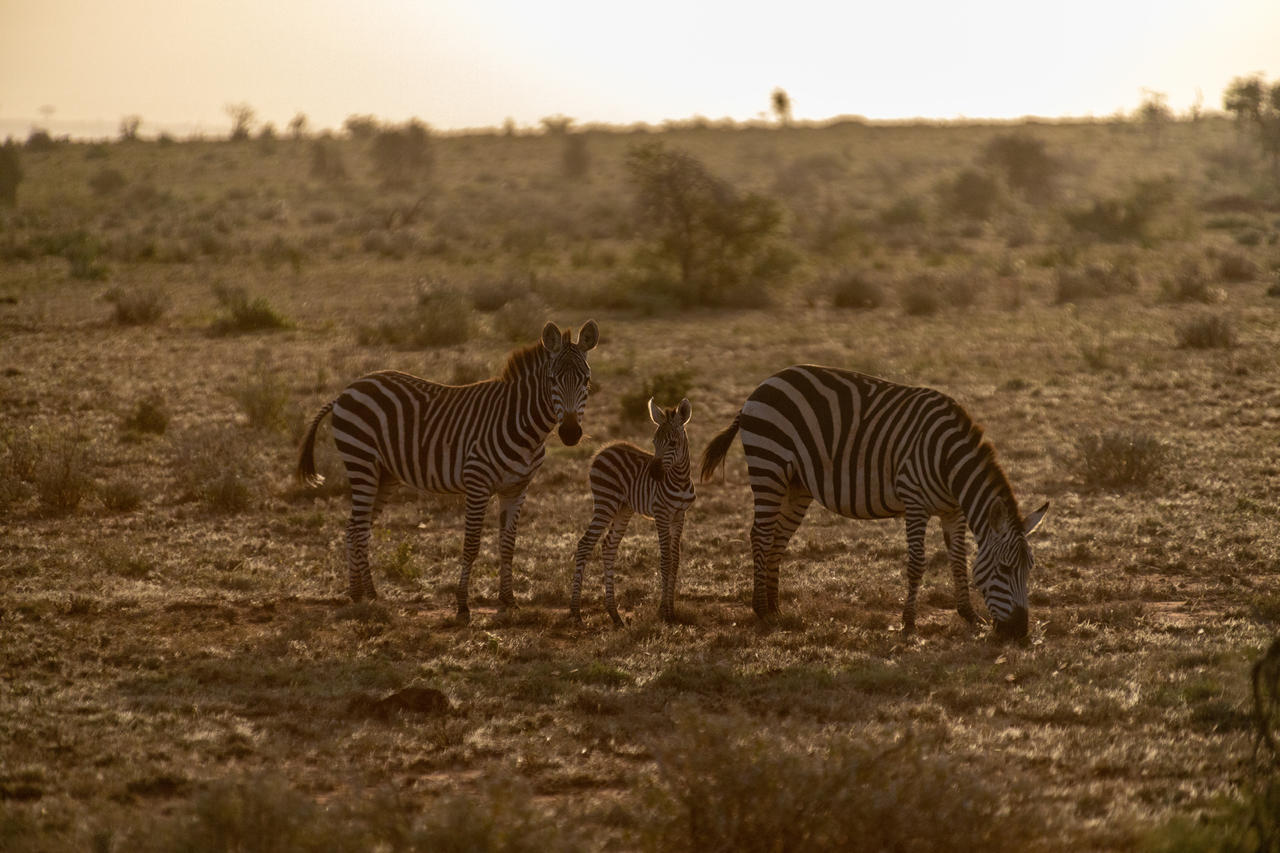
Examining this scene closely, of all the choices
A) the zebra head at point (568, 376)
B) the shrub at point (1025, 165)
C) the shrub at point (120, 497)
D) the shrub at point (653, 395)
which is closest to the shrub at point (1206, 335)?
the shrub at point (653, 395)

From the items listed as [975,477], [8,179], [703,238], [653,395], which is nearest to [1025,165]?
[703,238]

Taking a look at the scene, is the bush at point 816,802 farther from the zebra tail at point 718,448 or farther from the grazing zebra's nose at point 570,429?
the zebra tail at point 718,448

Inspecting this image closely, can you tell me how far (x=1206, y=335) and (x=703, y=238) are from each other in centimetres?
1263

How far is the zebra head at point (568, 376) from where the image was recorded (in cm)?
1044

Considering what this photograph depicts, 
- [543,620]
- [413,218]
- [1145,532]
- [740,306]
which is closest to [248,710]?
[543,620]

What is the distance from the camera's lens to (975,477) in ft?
32.6

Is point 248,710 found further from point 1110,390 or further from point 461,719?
point 1110,390

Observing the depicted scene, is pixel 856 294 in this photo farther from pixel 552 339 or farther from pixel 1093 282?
pixel 552 339

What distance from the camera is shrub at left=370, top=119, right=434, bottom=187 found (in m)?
71.1

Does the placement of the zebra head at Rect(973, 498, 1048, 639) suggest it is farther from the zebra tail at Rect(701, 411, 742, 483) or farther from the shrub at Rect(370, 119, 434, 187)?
the shrub at Rect(370, 119, 434, 187)

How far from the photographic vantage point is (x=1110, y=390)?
2028 cm

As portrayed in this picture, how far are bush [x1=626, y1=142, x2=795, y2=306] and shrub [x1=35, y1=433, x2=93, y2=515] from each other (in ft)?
58.9

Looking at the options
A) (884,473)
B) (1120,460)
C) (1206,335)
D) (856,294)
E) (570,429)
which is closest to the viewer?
(570,429)

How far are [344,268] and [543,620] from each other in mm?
26397
